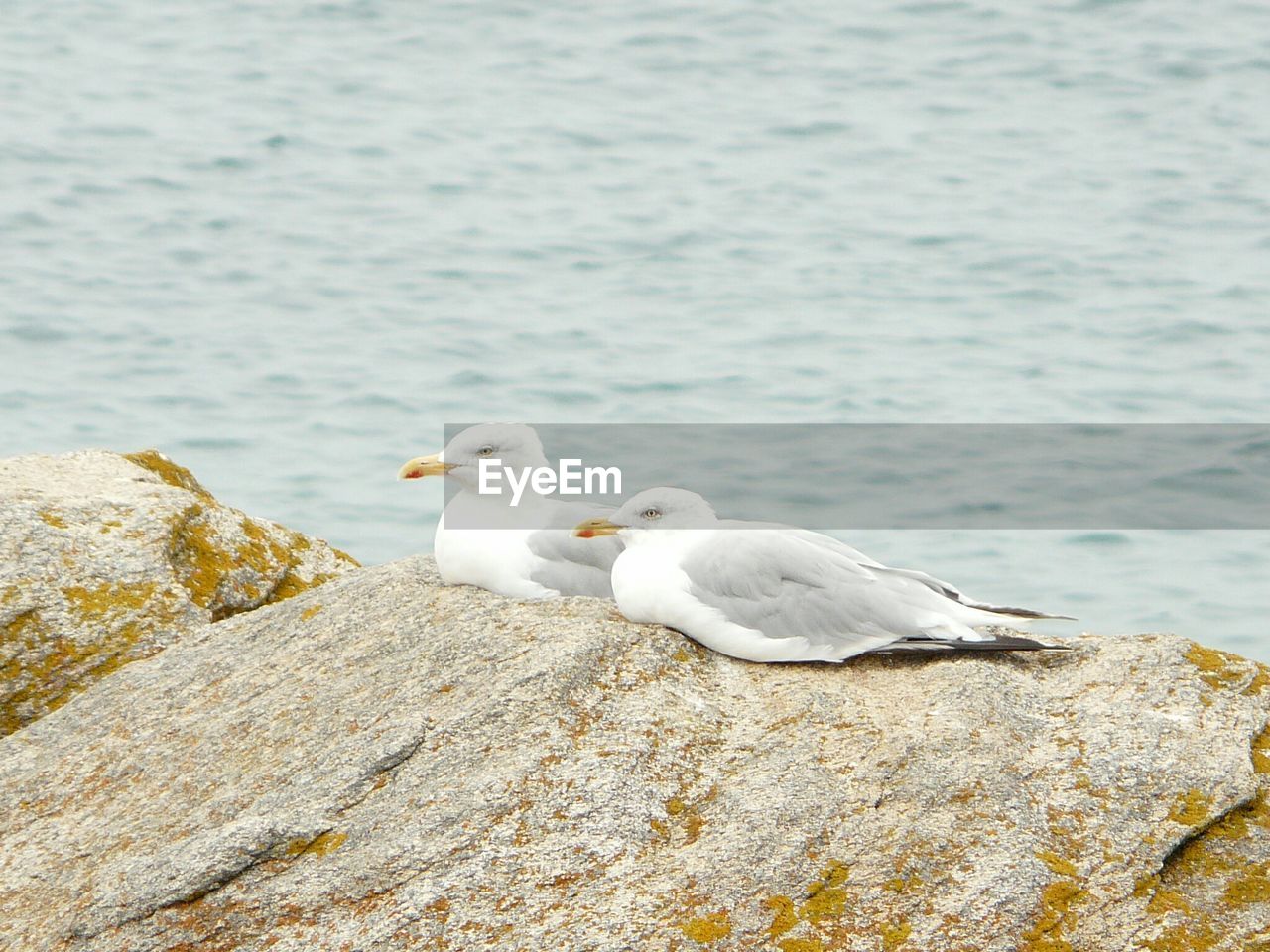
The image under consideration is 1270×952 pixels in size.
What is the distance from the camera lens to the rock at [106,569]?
6473 millimetres

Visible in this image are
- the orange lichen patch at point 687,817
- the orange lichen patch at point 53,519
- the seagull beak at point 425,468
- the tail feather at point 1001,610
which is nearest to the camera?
the orange lichen patch at point 687,817

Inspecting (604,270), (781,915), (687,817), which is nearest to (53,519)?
(687,817)

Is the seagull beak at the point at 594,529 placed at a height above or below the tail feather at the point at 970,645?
above

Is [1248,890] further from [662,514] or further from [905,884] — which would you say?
[662,514]

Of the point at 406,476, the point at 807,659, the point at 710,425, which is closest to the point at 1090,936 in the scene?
the point at 807,659

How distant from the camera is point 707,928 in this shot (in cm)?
469

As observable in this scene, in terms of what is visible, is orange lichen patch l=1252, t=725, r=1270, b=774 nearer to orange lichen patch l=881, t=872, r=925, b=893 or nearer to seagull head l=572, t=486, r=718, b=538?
orange lichen patch l=881, t=872, r=925, b=893

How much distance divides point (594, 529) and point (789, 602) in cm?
94

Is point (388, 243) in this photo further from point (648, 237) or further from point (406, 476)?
point (406, 476)

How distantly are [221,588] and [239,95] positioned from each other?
2325cm

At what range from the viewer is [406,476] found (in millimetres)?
7145

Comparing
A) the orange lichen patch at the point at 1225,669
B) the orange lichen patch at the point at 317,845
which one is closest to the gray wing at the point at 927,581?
the orange lichen patch at the point at 1225,669

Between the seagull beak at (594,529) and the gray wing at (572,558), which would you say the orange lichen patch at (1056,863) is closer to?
the seagull beak at (594,529)

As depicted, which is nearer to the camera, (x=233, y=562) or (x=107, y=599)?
(x=107, y=599)
